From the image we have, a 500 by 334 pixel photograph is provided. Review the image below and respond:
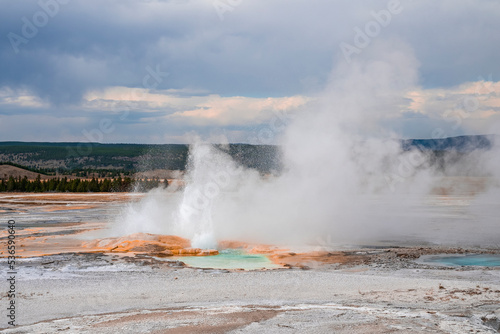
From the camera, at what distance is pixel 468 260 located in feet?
58.9

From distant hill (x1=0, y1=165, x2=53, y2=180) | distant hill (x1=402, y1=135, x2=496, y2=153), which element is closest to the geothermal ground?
distant hill (x1=402, y1=135, x2=496, y2=153)

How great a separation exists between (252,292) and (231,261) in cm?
528

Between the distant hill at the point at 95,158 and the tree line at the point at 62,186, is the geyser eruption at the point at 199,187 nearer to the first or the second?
the tree line at the point at 62,186

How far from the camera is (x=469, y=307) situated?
38.0ft

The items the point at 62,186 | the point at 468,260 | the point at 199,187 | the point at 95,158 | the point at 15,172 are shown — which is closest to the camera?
the point at 468,260

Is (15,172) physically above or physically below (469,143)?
below

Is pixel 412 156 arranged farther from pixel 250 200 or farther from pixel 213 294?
pixel 213 294

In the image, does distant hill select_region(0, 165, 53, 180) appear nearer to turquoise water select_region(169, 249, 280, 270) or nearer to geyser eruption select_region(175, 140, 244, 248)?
geyser eruption select_region(175, 140, 244, 248)

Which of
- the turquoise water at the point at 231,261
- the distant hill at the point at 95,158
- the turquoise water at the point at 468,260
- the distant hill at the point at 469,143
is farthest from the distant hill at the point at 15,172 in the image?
the turquoise water at the point at 468,260

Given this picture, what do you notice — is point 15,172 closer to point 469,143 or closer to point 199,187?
point 469,143

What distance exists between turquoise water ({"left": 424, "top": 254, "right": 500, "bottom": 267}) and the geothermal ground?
0.74 meters

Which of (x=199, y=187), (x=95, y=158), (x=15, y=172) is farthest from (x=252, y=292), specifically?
(x=95, y=158)

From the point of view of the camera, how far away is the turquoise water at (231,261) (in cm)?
1734

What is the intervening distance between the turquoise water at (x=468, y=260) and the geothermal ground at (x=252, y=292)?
0.74 metres
